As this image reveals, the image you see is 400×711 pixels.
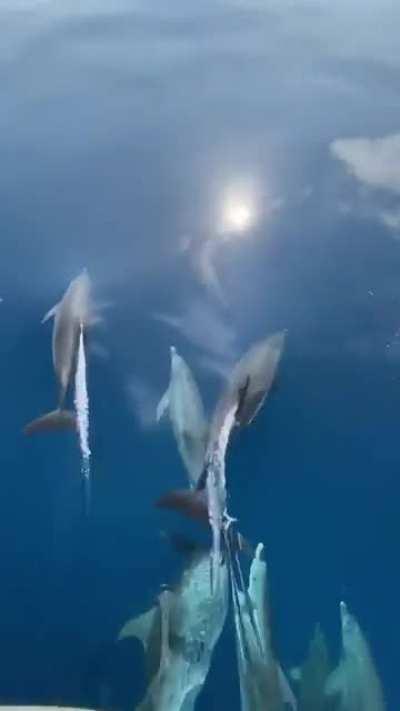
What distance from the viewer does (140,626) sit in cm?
169

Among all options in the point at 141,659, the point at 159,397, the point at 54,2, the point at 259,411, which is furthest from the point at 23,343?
the point at 54,2

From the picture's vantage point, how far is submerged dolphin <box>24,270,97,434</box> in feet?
5.56

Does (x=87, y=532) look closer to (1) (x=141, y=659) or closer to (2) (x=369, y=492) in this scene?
(1) (x=141, y=659)

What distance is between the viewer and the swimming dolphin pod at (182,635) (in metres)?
1.68

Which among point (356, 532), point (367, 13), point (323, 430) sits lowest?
point (356, 532)

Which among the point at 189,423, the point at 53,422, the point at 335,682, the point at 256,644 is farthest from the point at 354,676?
the point at 53,422

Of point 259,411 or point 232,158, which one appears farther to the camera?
point 232,158

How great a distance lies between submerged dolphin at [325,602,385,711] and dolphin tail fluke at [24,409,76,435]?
1.34 feet

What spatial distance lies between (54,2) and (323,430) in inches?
35.9

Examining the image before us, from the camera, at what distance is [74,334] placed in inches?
67.5

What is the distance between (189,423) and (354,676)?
38 cm

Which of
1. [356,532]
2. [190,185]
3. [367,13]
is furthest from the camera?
[367,13]

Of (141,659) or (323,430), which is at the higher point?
(323,430)

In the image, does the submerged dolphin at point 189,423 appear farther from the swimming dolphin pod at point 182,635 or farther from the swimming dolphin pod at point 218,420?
the swimming dolphin pod at point 182,635
